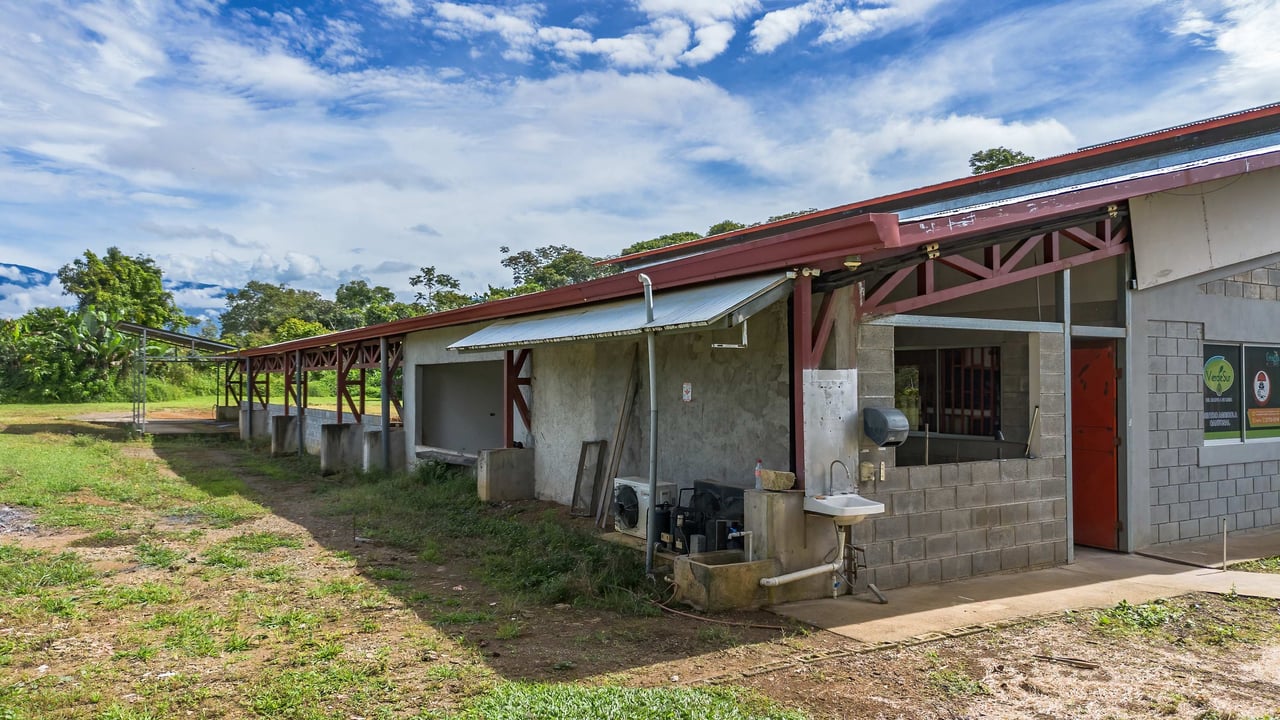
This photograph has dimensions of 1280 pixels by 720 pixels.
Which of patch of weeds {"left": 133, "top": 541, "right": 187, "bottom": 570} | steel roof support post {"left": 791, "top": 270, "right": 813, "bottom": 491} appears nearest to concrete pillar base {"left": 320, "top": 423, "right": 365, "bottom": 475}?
patch of weeds {"left": 133, "top": 541, "right": 187, "bottom": 570}

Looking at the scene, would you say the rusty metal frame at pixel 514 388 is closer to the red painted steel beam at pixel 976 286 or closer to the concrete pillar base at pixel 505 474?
the concrete pillar base at pixel 505 474

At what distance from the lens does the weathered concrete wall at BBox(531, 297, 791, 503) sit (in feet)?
25.5

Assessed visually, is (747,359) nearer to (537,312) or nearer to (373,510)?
(537,312)

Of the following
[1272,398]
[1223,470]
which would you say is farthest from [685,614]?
[1272,398]

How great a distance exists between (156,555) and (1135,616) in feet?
29.6

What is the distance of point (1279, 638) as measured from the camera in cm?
594

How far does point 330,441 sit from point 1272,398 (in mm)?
15440

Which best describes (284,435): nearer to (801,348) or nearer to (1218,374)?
Result: (801,348)

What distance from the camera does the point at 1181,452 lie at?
9180 millimetres

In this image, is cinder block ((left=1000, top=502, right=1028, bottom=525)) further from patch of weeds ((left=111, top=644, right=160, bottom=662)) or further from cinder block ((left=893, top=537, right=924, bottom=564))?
patch of weeds ((left=111, top=644, right=160, bottom=662))

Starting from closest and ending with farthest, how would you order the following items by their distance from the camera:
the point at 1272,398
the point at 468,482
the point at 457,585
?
the point at 457,585 < the point at 1272,398 < the point at 468,482

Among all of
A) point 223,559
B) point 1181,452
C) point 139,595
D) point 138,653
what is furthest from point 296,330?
point 1181,452

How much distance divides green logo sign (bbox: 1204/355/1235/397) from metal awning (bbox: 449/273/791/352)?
6.16 meters

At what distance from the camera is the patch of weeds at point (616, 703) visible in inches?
168
